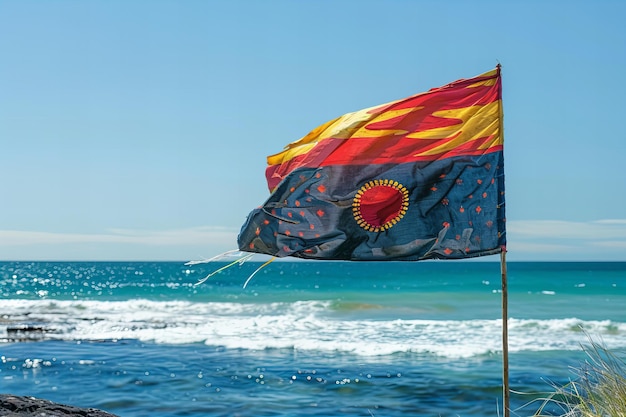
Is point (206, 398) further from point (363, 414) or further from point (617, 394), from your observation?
point (617, 394)

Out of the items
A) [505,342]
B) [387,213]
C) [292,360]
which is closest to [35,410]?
[387,213]

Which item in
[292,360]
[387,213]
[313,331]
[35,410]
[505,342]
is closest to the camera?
[35,410]

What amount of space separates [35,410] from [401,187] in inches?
119

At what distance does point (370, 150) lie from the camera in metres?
6.09

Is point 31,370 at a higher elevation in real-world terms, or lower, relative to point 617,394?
lower

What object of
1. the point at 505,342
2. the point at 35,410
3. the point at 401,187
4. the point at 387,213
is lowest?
the point at 35,410

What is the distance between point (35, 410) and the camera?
14.8 feet

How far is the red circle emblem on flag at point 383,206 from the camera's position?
5.99 metres

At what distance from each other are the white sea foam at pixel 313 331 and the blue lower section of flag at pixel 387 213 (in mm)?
12604

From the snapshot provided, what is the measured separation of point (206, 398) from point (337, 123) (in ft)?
27.1

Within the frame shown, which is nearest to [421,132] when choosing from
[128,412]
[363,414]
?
[363,414]

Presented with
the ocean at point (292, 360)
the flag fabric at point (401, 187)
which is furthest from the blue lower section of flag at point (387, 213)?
the ocean at point (292, 360)

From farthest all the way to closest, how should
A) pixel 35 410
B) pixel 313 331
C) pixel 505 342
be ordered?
pixel 313 331 → pixel 505 342 → pixel 35 410

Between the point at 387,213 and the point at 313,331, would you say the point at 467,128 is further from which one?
the point at 313,331
